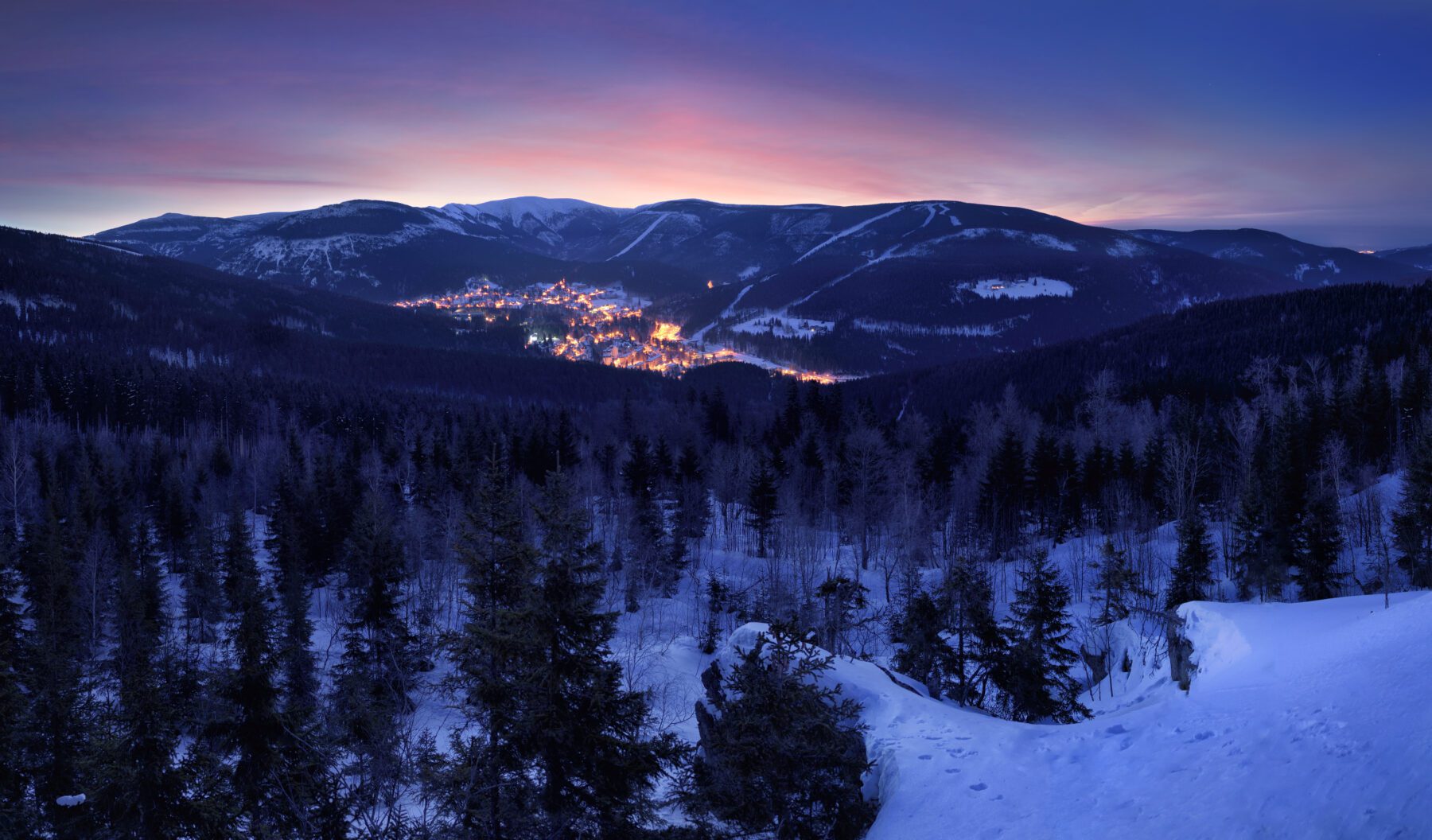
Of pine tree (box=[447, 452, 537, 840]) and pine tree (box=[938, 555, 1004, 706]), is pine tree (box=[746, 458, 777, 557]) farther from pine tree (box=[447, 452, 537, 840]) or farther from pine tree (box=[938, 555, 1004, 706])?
pine tree (box=[447, 452, 537, 840])

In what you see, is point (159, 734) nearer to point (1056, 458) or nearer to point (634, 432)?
point (1056, 458)

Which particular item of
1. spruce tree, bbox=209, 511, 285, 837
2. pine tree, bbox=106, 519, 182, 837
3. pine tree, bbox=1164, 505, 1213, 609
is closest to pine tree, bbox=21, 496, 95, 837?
pine tree, bbox=106, 519, 182, 837

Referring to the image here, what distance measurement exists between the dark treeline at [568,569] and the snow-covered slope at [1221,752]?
99.3 inches

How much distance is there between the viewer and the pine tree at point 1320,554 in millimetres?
40781

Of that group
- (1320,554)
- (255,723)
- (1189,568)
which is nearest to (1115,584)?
(1189,568)

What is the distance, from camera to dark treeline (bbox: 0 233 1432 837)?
587 inches

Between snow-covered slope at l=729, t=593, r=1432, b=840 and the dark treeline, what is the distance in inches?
99.3

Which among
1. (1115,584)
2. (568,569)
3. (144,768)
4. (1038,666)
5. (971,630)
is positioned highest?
(568,569)

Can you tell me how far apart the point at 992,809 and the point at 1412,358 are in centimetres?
9333

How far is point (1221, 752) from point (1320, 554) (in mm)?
35996

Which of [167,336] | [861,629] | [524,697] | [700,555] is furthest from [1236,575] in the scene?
[167,336]

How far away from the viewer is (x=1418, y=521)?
40.1 meters

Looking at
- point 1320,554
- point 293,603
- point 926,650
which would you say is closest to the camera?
point 926,650

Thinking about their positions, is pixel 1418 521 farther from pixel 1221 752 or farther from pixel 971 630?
pixel 1221 752
